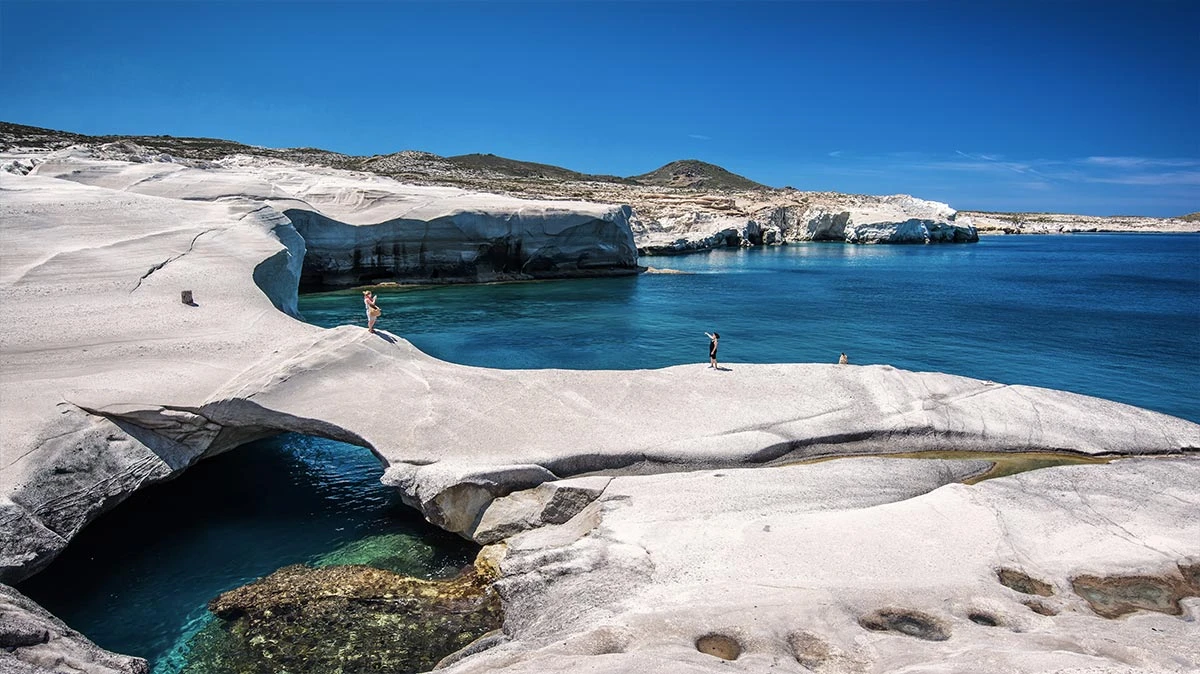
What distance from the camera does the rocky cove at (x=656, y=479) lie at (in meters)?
7.82

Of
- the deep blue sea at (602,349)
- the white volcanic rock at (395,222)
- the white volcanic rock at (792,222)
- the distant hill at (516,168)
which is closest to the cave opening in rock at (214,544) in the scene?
the deep blue sea at (602,349)

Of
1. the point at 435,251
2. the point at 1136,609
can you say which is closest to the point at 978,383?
the point at 1136,609

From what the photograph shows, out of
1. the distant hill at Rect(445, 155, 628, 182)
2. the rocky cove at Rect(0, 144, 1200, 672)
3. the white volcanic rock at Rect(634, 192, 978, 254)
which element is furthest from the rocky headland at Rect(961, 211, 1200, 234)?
the rocky cove at Rect(0, 144, 1200, 672)

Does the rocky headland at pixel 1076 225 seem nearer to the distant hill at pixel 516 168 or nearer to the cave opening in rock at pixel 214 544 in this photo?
the distant hill at pixel 516 168

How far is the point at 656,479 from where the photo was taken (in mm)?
11703

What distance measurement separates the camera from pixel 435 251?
146ft

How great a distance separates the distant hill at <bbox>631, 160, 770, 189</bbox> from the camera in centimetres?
15725

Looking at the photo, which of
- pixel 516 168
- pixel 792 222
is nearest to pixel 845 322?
pixel 792 222

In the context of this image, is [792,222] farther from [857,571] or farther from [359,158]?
[857,571]

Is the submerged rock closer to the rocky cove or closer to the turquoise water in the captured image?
the rocky cove

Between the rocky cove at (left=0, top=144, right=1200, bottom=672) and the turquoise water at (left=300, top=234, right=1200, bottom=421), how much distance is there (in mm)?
9848

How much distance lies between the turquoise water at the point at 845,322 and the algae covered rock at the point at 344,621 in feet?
46.8

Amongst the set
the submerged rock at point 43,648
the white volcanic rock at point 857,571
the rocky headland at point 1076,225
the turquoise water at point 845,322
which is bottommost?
the submerged rock at point 43,648

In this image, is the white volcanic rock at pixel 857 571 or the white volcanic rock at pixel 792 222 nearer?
the white volcanic rock at pixel 857 571
